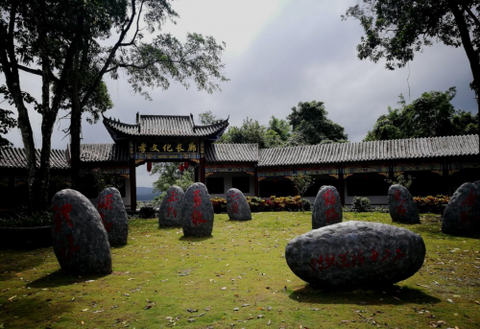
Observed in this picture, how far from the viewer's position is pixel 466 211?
10102 millimetres

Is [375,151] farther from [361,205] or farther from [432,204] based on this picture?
[432,204]

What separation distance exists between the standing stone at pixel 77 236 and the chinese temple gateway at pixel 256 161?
13.7 m

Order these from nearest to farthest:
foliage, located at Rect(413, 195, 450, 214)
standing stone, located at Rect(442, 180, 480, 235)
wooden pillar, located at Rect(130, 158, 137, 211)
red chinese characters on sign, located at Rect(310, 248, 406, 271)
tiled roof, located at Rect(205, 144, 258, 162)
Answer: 1. red chinese characters on sign, located at Rect(310, 248, 406, 271)
2. standing stone, located at Rect(442, 180, 480, 235)
3. foliage, located at Rect(413, 195, 450, 214)
4. wooden pillar, located at Rect(130, 158, 137, 211)
5. tiled roof, located at Rect(205, 144, 258, 162)

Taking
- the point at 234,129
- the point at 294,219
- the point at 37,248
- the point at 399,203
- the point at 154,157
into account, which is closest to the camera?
the point at 37,248

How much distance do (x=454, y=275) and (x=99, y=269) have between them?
663 cm

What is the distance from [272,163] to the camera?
23.3 metres

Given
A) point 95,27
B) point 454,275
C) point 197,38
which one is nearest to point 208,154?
point 197,38

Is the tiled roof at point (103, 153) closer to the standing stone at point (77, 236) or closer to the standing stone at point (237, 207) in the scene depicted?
the standing stone at point (237, 207)

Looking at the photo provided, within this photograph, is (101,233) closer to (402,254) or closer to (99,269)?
(99,269)

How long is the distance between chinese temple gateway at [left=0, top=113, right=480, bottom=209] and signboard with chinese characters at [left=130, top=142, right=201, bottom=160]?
0.21 feet

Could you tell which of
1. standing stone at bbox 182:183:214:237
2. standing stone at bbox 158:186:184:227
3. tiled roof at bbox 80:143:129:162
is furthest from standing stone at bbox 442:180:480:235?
tiled roof at bbox 80:143:129:162

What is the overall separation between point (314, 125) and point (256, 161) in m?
18.3

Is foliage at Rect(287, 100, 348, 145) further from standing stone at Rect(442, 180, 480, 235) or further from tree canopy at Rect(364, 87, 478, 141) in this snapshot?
standing stone at Rect(442, 180, 480, 235)

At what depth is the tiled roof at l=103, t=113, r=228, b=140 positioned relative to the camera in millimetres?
Result: 21062
